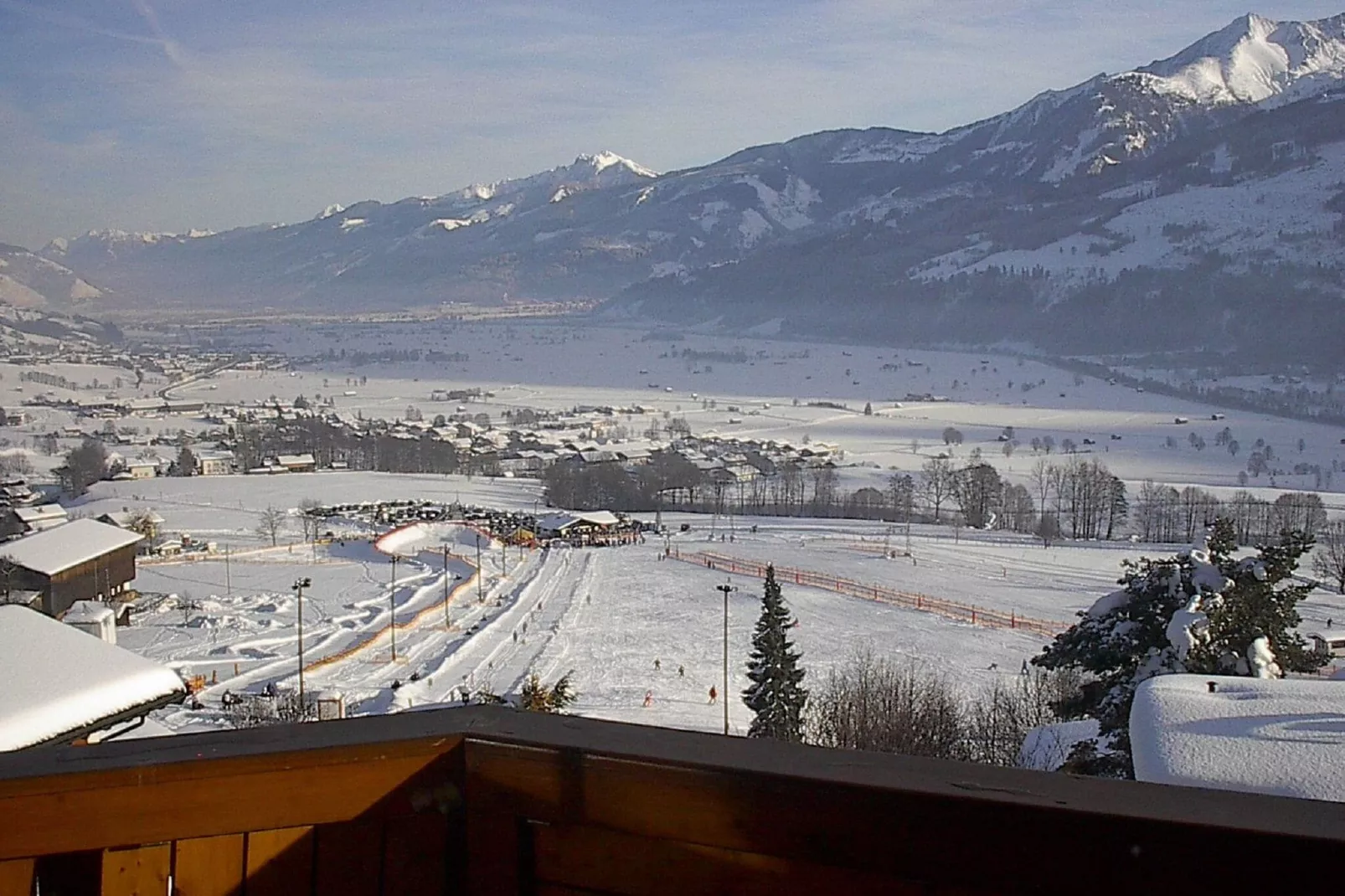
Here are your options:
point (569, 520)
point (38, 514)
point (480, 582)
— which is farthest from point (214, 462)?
point (480, 582)

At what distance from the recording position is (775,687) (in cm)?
977

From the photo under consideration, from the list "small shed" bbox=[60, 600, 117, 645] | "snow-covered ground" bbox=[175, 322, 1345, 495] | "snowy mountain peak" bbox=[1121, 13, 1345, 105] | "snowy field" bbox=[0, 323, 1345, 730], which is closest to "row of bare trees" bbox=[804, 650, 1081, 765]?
"snowy field" bbox=[0, 323, 1345, 730]

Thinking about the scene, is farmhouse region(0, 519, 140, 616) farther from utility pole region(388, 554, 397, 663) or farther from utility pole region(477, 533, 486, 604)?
utility pole region(477, 533, 486, 604)

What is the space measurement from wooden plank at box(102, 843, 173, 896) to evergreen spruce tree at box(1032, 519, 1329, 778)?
16.7 feet

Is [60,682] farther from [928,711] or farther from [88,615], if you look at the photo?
[928,711]

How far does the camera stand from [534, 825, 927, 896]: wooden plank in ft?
2.31

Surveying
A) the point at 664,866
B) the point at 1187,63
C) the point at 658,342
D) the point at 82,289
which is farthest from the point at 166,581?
the point at 1187,63

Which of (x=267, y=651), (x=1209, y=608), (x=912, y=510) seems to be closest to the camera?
(x=1209, y=608)

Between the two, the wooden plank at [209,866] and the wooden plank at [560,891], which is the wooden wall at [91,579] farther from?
the wooden plank at [560,891]

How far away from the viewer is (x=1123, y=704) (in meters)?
5.69

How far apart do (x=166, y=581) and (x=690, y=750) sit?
19.8 m

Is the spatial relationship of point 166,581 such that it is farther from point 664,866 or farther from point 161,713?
point 664,866

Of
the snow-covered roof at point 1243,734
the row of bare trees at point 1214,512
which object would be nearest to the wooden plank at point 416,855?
the snow-covered roof at point 1243,734

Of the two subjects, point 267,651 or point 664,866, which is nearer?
point 664,866
